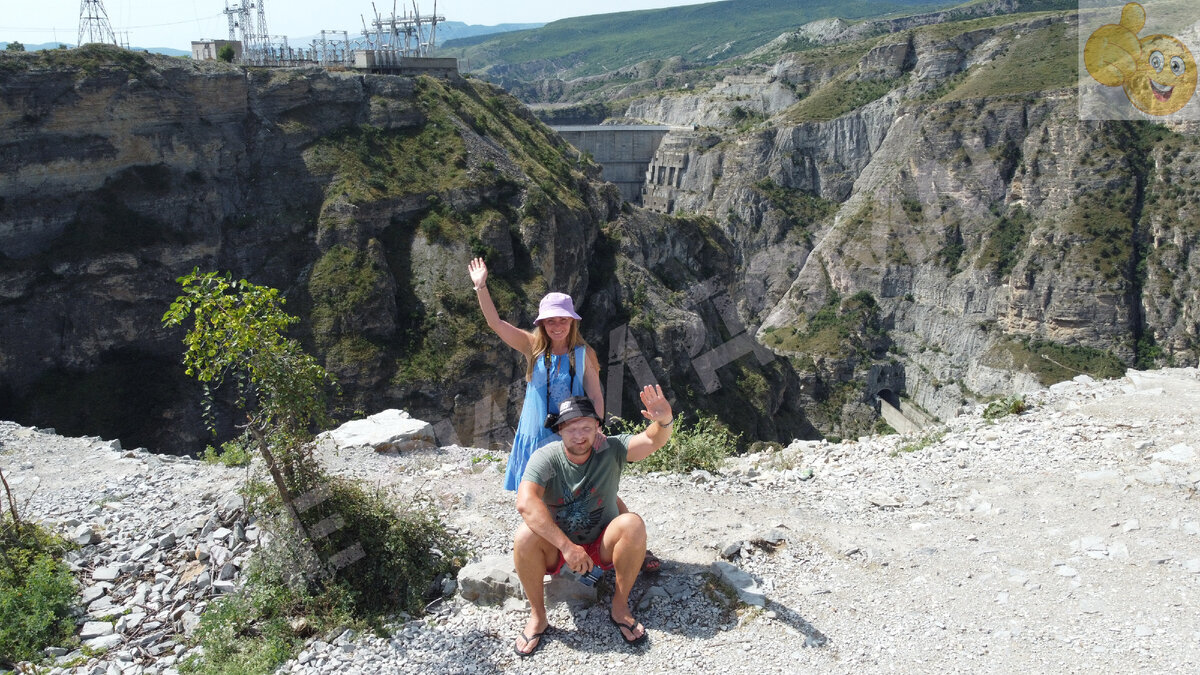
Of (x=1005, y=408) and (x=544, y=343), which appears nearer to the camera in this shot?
(x=544, y=343)

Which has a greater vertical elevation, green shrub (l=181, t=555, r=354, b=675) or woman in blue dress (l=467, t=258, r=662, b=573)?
woman in blue dress (l=467, t=258, r=662, b=573)

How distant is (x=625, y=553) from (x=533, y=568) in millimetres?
747

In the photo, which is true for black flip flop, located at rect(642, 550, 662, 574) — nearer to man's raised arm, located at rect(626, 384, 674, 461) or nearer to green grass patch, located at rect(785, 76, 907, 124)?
man's raised arm, located at rect(626, 384, 674, 461)

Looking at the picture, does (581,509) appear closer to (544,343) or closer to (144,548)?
(544,343)

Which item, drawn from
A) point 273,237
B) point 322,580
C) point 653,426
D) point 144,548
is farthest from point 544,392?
point 273,237

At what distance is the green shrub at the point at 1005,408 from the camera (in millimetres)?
12094

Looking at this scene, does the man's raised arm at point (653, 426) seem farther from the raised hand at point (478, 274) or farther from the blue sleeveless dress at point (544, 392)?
the raised hand at point (478, 274)

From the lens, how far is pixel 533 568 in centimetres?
654

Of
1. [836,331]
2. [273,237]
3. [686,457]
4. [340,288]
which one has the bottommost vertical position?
[836,331]

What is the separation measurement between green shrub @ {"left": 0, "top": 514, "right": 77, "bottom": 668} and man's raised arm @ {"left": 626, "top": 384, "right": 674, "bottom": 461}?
5665mm

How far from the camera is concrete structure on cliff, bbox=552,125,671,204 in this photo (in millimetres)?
101312

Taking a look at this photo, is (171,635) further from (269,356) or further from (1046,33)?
(1046,33)

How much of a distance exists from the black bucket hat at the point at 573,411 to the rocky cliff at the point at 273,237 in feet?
81.5

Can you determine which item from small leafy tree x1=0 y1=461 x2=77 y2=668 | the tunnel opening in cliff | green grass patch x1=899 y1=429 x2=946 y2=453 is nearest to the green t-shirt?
small leafy tree x1=0 y1=461 x2=77 y2=668
